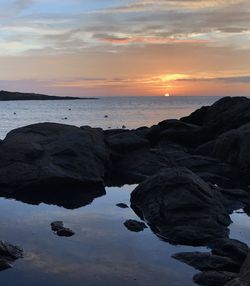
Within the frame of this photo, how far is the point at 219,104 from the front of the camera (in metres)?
35.6

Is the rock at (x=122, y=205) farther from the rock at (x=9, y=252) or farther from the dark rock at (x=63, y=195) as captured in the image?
the rock at (x=9, y=252)

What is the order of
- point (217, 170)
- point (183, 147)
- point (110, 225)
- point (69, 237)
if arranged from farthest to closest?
point (183, 147) → point (217, 170) → point (110, 225) → point (69, 237)

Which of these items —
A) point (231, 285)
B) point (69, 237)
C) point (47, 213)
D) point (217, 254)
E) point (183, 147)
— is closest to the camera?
point (231, 285)

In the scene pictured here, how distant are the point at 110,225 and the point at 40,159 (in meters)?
8.00

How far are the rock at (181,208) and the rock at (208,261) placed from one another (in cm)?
136

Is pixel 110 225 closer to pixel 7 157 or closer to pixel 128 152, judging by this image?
pixel 7 157

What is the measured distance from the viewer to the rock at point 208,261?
12078mm

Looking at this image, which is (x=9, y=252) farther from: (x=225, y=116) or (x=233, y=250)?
(x=225, y=116)

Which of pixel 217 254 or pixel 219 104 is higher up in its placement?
pixel 219 104

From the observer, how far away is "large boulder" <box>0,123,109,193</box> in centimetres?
2183

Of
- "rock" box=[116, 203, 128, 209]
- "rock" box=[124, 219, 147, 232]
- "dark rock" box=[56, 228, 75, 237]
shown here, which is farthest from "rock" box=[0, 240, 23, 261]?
"rock" box=[116, 203, 128, 209]

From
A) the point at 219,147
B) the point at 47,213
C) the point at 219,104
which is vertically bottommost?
the point at 47,213

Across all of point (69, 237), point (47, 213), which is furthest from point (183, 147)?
point (69, 237)

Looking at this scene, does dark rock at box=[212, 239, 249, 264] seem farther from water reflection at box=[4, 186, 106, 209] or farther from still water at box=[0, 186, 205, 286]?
water reflection at box=[4, 186, 106, 209]
